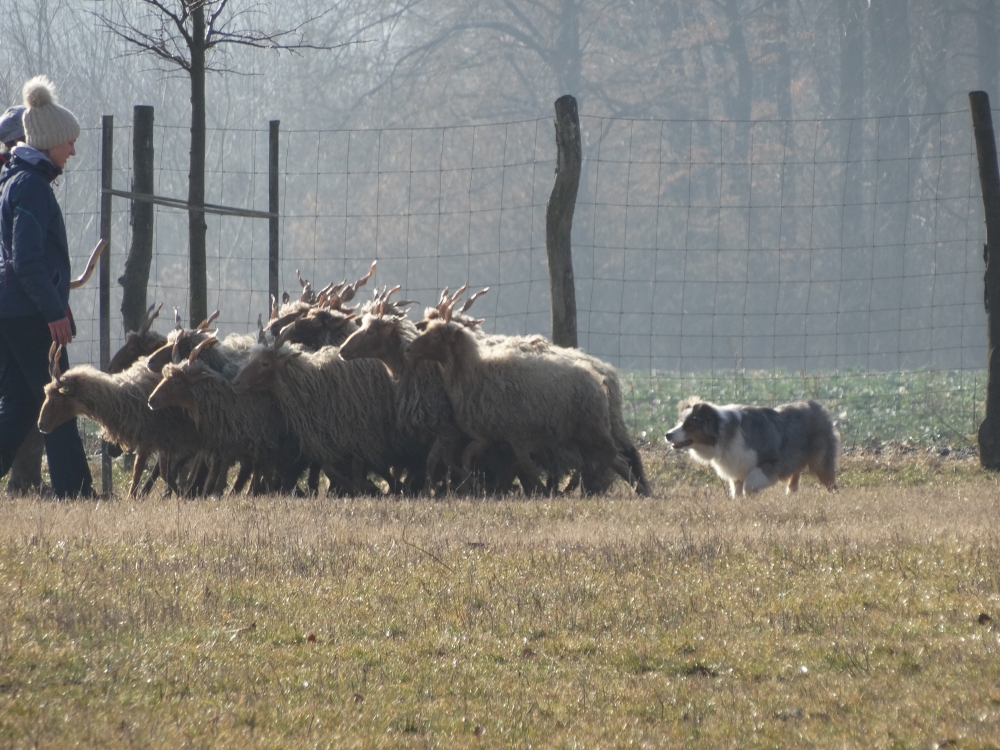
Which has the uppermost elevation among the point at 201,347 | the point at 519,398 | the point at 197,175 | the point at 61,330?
the point at 197,175

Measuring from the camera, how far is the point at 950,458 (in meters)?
13.0

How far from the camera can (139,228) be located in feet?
Result: 42.4

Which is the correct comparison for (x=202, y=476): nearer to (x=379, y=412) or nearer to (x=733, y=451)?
(x=379, y=412)

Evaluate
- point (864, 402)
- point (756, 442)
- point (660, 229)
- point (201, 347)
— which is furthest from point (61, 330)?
point (660, 229)

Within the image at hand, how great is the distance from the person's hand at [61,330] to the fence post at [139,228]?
13.7 ft

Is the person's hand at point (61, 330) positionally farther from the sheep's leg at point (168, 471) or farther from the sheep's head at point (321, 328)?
the sheep's head at point (321, 328)

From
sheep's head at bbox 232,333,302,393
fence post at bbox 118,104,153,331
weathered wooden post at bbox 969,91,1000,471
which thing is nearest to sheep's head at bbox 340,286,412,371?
sheep's head at bbox 232,333,302,393

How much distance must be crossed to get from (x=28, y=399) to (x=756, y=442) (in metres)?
5.75

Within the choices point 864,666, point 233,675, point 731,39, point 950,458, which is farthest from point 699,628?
point 731,39

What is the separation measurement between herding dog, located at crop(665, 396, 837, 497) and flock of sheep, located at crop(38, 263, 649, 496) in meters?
0.60

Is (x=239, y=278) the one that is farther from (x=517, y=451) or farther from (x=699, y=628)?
(x=699, y=628)

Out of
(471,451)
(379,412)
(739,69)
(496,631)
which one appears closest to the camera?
(496,631)

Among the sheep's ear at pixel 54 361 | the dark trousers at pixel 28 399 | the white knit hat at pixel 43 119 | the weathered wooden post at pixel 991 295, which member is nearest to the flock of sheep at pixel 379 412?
the dark trousers at pixel 28 399

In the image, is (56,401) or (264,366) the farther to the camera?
(264,366)
